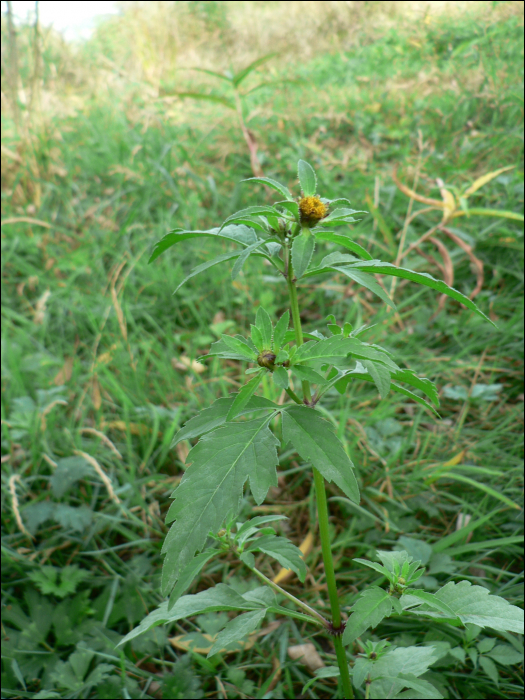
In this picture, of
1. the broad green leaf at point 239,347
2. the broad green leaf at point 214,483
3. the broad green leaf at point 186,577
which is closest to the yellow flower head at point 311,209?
the broad green leaf at point 239,347

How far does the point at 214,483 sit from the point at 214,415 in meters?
0.14

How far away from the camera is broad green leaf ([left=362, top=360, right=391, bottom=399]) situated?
75 centimetres

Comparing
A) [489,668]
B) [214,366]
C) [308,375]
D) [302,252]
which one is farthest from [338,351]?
[214,366]

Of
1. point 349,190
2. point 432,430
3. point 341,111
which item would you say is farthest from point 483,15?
point 432,430

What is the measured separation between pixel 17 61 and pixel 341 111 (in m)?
2.64

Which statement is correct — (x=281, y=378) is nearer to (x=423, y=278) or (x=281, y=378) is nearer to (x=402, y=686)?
(x=423, y=278)

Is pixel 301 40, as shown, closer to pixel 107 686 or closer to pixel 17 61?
pixel 17 61

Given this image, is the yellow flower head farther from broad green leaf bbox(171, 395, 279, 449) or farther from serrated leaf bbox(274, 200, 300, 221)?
broad green leaf bbox(171, 395, 279, 449)

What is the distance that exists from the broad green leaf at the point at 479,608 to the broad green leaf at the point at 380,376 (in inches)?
15.7

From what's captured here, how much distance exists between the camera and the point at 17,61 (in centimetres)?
396

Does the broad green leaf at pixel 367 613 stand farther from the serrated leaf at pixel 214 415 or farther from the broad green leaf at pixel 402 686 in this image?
the serrated leaf at pixel 214 415

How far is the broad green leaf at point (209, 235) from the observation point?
82cm

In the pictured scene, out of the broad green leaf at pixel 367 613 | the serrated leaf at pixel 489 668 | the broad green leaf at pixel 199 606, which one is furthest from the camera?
the serrated leaf at pixel 489 668

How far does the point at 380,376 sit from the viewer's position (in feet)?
2.49
